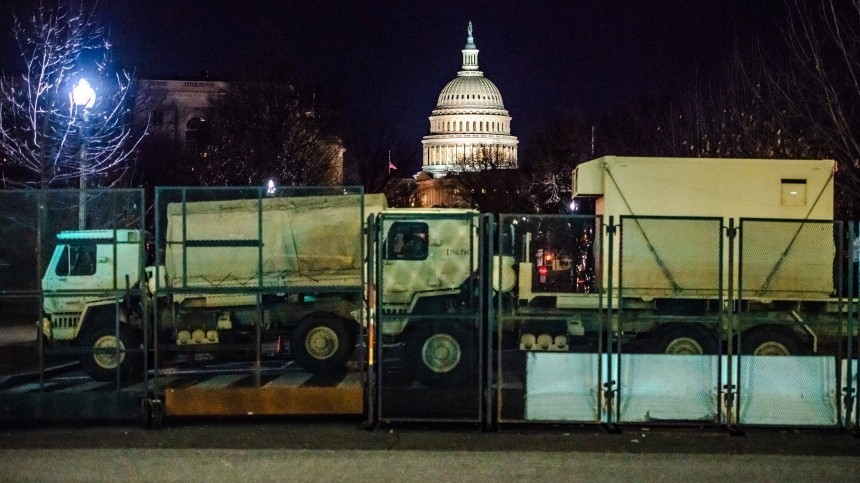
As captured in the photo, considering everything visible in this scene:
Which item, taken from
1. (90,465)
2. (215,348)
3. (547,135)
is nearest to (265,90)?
(547,135)

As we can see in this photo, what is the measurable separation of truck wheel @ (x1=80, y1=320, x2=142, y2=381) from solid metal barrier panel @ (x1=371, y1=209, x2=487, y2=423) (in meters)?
3.70

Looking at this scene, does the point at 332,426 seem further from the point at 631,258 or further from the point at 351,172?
the point at 351,172

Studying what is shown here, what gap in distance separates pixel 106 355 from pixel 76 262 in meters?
2.35

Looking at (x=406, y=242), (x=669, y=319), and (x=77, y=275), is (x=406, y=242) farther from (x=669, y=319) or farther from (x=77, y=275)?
(x=669, y=319)

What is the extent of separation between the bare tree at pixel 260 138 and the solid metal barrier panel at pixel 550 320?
88.2 ft

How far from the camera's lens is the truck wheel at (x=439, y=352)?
15148 millimetres

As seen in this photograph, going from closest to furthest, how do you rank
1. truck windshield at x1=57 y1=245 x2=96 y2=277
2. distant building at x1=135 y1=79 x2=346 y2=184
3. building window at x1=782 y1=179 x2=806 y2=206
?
truck windshield at x1=57 y1=245 x2=96 y2=277 → building window at x1=782 y1=179 x2=806 y2=206 → distant building at x1=135 y1=79 x2=346 y2=184

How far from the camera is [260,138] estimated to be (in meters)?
46.8

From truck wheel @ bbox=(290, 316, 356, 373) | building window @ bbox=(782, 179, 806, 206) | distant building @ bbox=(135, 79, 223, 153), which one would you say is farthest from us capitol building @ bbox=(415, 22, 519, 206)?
truck wheel @ bbox=(290, 316, 356, 373)

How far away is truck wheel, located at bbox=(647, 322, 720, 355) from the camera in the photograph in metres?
16.0

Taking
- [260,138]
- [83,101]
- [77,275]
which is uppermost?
[260,138]

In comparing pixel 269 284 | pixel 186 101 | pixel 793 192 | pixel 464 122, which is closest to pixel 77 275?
pixel 269 284

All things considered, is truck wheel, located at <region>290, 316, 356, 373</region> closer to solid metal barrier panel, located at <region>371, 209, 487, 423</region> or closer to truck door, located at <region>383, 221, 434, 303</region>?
solid metal barrier panel, located at <region>371, 209, 487, 423</region>

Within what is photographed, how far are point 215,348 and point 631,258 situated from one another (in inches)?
227
